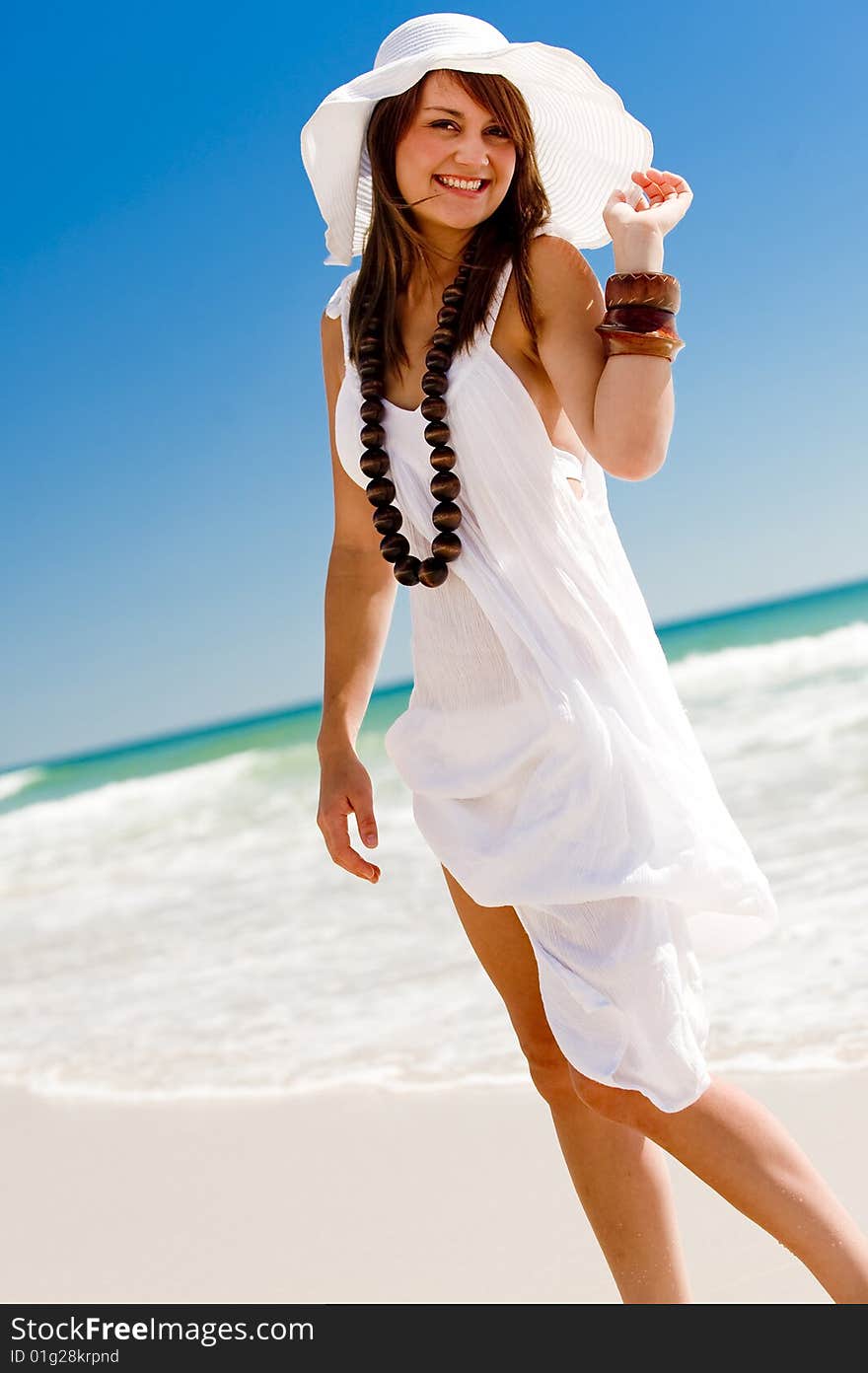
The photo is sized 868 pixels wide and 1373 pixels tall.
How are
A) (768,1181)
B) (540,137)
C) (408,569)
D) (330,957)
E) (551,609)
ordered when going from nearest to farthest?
(768,1181)
(551,609)
(408,569)
(540,137)
(330,957)

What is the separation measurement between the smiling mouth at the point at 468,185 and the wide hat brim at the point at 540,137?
5.4 inches

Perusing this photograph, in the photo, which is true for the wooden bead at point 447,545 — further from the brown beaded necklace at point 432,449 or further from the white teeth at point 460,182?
the white teeth at point 460,182

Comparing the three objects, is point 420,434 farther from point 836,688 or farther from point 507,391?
point 836,688

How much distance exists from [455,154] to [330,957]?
147 inches

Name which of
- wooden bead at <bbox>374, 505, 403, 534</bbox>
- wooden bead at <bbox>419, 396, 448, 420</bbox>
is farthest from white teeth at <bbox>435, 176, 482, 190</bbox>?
wooden bead at <bbox>374, 505, 403, 534</bbox>

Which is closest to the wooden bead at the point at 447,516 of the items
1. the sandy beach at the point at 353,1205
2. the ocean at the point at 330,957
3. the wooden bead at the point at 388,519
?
the wooden bead at the point at 388,519

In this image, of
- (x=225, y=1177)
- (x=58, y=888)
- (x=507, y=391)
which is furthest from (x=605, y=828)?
(x=58, y=888)

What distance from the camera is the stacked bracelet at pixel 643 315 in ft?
5.10

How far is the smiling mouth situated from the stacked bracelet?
1.10ft

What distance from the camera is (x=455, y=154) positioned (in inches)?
70.6

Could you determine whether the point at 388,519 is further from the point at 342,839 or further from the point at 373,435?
the point at 342,839

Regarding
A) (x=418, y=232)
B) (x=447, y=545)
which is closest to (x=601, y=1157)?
(x=447, y=545)

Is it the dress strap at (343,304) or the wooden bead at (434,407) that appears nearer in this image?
the wooden bead at (434,407)

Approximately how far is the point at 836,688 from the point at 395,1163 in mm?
10066
